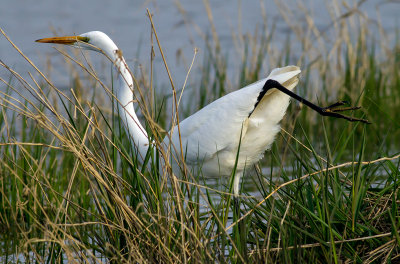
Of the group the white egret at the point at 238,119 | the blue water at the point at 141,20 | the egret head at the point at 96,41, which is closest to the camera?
the white egret at the point at 238,119

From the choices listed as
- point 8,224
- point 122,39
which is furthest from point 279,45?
point 8,224

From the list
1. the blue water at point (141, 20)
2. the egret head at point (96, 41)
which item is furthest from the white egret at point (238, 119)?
the blue water at point (141, 20)

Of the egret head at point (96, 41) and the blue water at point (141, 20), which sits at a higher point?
the egret head at point (96, 41)

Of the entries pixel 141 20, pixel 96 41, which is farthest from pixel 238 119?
pixel 141 20

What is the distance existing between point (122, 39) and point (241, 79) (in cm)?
391

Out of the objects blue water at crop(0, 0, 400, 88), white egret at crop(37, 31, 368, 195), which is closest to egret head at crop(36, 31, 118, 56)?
white egret at crop(37, 31, 368, 195)

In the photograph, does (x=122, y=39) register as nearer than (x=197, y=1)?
Yes

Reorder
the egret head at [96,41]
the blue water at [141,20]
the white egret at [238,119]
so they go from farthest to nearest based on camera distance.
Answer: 1. the blue water at [141,20]
2. the egret head at [96,41]
3. the white egret at [238,119]

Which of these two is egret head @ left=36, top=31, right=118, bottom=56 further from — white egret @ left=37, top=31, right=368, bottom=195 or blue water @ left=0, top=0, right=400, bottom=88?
blue water @ left=0, top=0, right=400, bottom=88

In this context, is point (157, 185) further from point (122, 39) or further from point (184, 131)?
point (122, 39)

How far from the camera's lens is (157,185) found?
99.0 inches

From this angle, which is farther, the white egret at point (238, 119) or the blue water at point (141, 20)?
the blue water at point (141, 20)

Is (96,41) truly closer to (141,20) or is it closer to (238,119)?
(238,119)

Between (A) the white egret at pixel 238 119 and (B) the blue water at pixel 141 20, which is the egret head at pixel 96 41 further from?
(B) the blue water at pixel 141 20
